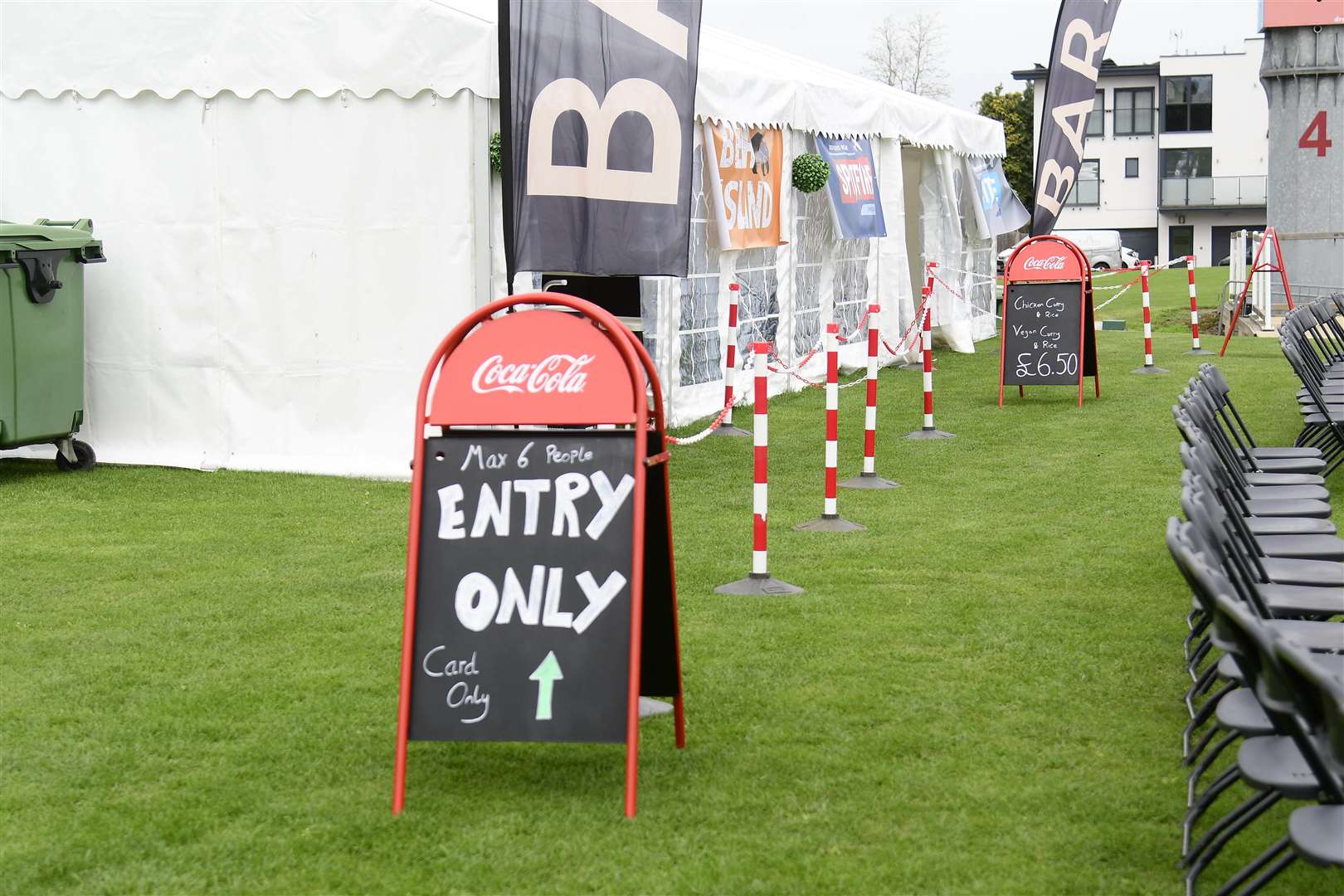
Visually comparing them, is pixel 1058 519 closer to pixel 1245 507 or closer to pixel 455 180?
pixel 1245 507

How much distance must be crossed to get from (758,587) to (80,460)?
5.82m

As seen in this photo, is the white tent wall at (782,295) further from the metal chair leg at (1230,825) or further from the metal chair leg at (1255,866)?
the metal chair leg at (1255,866)

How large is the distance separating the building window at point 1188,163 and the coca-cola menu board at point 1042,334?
52715 mm

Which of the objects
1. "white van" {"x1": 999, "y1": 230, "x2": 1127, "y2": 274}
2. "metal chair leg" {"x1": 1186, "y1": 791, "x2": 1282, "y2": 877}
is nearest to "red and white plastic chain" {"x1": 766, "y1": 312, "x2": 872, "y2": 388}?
"metal chair leg" {"x1": 1186, "y1": 791, "x2": 1282, "y2": 877}

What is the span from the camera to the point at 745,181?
13281 mm

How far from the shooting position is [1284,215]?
23.1 metres

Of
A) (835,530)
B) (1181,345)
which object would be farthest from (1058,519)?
(1181,345)

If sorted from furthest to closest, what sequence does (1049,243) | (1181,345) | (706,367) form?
(1181,345) → (1049,243) → (706,367)

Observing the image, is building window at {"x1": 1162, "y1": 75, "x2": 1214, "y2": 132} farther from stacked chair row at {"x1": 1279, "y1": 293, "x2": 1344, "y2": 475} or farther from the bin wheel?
the bin wheel

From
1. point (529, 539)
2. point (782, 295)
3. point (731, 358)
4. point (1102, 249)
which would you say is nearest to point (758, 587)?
point (529, 539)

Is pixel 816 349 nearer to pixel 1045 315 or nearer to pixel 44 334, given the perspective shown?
pixel 1045 315

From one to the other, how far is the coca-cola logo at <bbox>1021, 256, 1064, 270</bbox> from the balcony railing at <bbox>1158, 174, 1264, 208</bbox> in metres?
51.5

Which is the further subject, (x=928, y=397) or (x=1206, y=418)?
(x=928, y=397)

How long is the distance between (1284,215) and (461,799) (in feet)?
70.3
